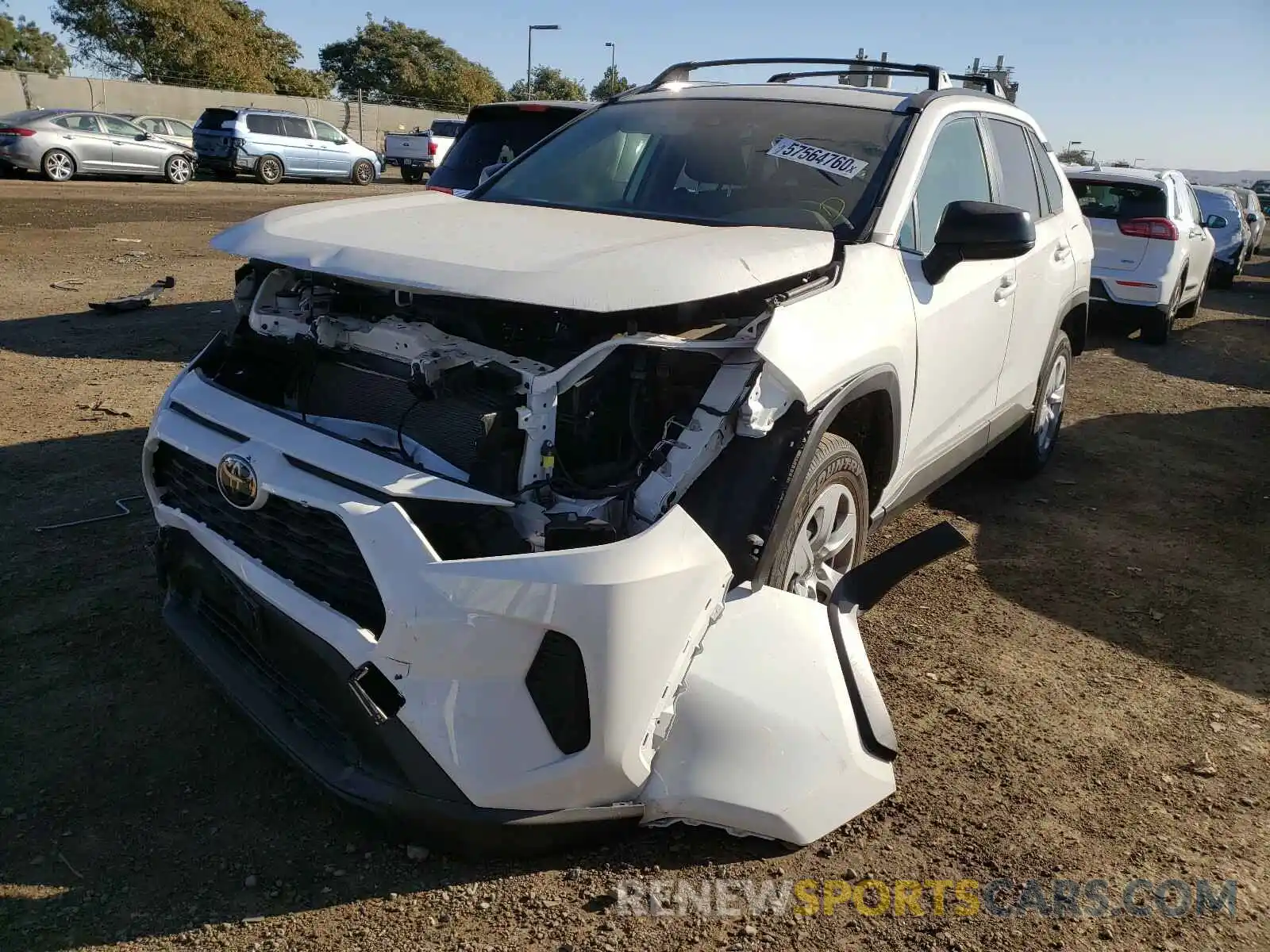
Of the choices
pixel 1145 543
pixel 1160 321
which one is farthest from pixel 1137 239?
pixel 1145 543

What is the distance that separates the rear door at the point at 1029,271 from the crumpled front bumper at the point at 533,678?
2275 millimetres

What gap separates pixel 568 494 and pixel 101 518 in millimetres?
2811

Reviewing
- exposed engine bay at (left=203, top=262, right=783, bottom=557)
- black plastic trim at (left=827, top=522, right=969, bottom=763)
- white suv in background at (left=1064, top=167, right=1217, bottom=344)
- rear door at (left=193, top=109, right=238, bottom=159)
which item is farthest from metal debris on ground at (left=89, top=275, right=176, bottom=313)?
rear door at (left=193, top=109, right=238, bottom=159)

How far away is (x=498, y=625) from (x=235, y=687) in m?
0.92

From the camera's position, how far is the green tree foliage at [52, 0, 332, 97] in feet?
134

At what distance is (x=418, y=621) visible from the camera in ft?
7.06

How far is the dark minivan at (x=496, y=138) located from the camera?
760 cm

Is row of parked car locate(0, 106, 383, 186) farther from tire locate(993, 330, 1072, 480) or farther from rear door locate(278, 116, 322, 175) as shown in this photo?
tire locate(993, 330, 1072, 480)

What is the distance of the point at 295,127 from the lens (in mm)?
22891

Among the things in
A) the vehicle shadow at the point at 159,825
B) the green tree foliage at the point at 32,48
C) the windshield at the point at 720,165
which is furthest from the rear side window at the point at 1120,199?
the green tree foliage at the point at 32,48

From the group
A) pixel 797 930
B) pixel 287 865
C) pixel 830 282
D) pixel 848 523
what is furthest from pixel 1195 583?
pixel 287 865

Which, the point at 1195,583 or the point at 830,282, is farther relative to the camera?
the point at 1195,583

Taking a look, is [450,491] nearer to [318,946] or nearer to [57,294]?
[318,946]

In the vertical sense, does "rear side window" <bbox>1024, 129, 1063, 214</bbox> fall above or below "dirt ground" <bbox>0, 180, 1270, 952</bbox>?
above
